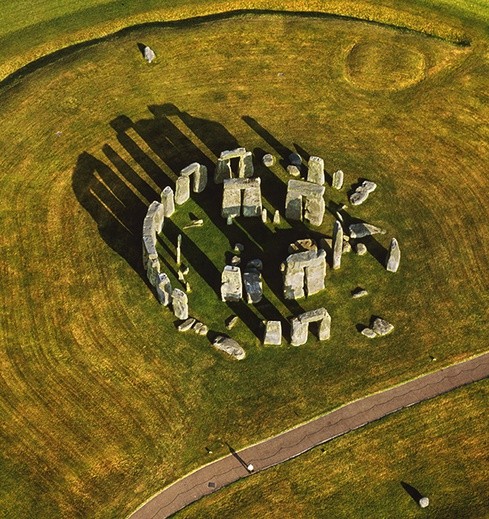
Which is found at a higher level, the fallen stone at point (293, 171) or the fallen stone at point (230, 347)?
the fallen stone at point (293, 171)

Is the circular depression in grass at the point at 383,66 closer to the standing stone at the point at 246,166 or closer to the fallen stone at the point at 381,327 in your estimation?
the standing stone at the point at 246,166

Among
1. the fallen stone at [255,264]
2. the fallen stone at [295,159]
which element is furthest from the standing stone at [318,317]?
the fallen stone at [295,159]

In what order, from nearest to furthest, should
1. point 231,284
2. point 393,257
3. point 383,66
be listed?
point 231,284
point 393,257
point 383,66

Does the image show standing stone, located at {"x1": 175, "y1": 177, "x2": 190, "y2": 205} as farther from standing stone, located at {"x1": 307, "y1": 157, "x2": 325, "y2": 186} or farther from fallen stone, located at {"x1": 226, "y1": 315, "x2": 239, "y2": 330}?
fallen stone, located at {"x1": 226, "y1": 315, "x2": 239, "y2": 330}

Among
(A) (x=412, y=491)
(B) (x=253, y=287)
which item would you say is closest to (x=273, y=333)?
(B) (x=253, y=287)

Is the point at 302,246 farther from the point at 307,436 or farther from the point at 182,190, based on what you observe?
the point at 307,436

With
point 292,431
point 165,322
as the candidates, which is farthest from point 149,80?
point 292,431
